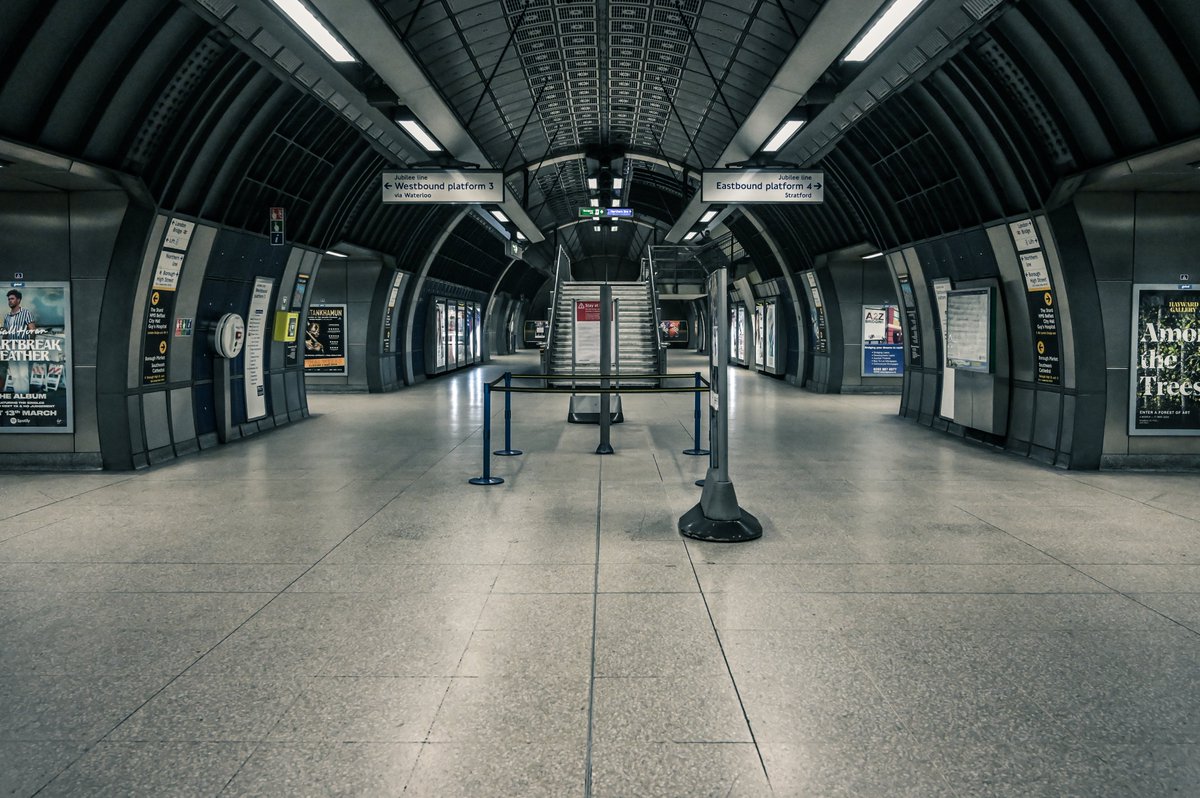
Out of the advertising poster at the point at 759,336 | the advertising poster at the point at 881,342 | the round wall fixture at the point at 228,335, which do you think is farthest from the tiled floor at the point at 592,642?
the advertising poster at the point at 759,336

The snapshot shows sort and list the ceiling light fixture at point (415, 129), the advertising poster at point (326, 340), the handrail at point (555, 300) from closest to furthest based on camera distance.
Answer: the ceiling light fixture at point (415, 129), the handrail at point (555, 300), the advertising poster at point (326, 340)

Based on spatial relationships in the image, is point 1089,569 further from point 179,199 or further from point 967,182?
point 179,199

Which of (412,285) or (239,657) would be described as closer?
(239,657)

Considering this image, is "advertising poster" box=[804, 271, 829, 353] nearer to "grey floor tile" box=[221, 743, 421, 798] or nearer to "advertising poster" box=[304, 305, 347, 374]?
"advertising poster" box=[304, 305, 347, 374]

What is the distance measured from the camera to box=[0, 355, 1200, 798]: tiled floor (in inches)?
114

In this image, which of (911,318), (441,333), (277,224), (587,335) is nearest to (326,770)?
(277,224)

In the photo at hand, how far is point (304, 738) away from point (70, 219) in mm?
8281

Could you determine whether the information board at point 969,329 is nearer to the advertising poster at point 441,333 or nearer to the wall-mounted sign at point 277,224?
the wall-mounted sign at point 277,224

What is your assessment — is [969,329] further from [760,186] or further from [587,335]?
[587,335]

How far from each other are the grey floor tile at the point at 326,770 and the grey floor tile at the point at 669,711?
80 centimetres

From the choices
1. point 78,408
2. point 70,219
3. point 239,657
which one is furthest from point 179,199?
point 239,657

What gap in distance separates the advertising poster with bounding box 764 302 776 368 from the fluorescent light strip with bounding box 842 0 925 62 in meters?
18.2

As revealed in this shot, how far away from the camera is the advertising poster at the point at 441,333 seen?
25.4 metres

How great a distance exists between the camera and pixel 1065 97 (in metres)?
8.04
